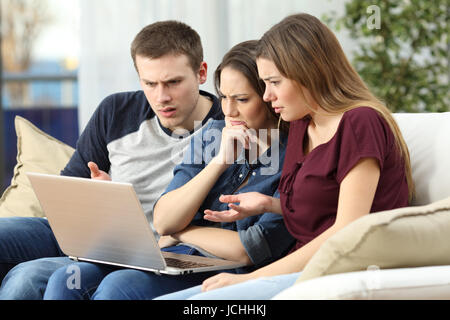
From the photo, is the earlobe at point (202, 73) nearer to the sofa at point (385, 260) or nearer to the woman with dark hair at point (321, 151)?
the woman with dark hair at point (321, 151)

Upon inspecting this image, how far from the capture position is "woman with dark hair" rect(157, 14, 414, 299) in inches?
50.1

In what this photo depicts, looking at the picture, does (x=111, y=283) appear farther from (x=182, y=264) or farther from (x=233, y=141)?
(x=233, y=141)

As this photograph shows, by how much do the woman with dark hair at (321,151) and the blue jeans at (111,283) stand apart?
0.47 ft

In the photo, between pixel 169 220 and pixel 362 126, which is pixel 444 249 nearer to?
pixel 362 126

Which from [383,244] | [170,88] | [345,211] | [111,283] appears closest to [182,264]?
[111,283]

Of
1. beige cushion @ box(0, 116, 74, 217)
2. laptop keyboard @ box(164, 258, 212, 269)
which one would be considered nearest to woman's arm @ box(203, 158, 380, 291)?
laptop keyboard @ box(164, 258, 212, 269)

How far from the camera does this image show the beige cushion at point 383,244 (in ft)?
3.48

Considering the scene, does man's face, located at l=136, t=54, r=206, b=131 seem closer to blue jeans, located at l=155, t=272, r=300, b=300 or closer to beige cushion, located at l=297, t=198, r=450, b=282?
blue jeans, located at l=155, t=272, r=300, b=300

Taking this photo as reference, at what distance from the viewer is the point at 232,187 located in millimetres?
1614

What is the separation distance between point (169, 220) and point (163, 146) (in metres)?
0.36

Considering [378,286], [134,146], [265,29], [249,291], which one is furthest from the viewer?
[265,29]

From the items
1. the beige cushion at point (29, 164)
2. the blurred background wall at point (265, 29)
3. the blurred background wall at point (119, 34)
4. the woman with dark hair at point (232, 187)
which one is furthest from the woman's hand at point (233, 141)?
the blurred background wall at point (119, 34)

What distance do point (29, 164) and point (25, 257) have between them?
446 millimetres
